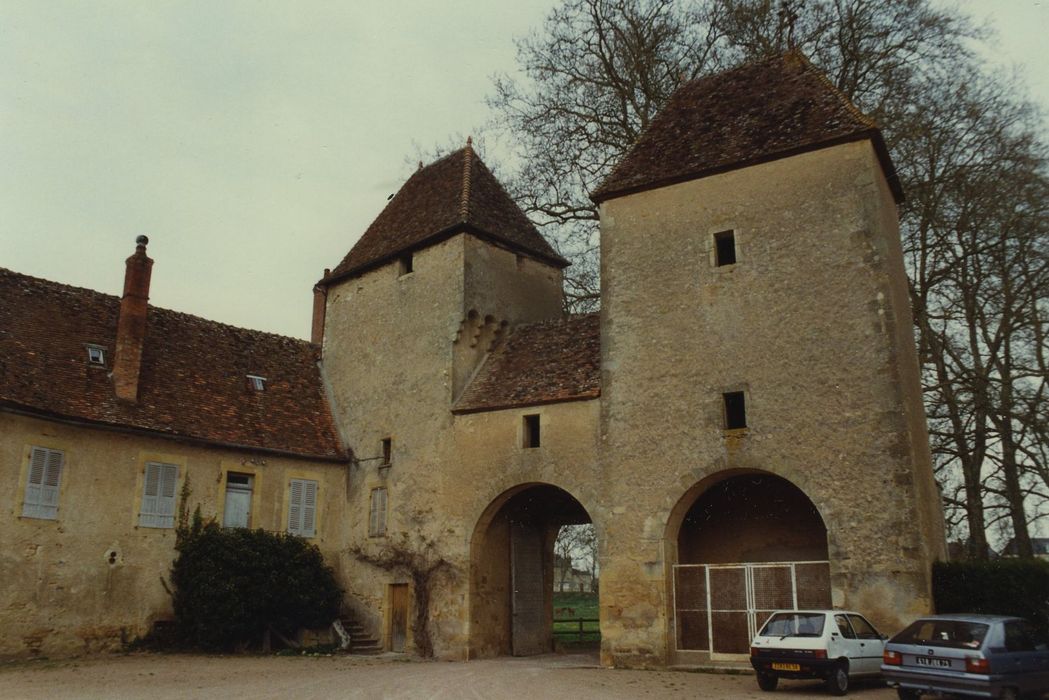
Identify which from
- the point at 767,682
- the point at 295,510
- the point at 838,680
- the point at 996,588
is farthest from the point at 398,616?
the point at 996,588

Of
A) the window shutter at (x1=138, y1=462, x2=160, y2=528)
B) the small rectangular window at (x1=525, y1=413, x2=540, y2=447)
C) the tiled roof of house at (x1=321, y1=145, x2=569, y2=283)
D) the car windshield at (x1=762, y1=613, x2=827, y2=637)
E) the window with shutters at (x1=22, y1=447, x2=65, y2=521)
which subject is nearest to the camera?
the car windshield at (x1=762, y1=613, x2=827, y2=637)

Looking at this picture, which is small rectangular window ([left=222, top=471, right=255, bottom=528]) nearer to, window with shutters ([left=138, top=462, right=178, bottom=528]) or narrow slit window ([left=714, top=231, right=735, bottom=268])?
window with shutters ([left=138, top=462, right=178, bottom=528])

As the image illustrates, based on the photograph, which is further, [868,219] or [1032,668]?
[868,219]

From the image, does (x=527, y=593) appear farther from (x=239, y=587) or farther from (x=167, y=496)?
(x=167, y=496)

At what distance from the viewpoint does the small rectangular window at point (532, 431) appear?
1848 centimetres

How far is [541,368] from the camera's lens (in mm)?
19453

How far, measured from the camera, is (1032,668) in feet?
34.7

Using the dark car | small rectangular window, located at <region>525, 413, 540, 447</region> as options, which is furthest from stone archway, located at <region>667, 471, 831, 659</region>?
the dark car

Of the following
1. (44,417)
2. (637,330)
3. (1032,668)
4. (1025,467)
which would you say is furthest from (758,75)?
(44,417)

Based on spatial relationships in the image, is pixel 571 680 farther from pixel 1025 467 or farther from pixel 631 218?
pixel 1025 467

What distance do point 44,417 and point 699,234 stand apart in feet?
43.3

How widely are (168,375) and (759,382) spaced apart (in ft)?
43.9

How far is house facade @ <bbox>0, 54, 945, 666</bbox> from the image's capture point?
1505 centimetres

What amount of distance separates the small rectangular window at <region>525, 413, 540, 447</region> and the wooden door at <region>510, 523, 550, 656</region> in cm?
263
